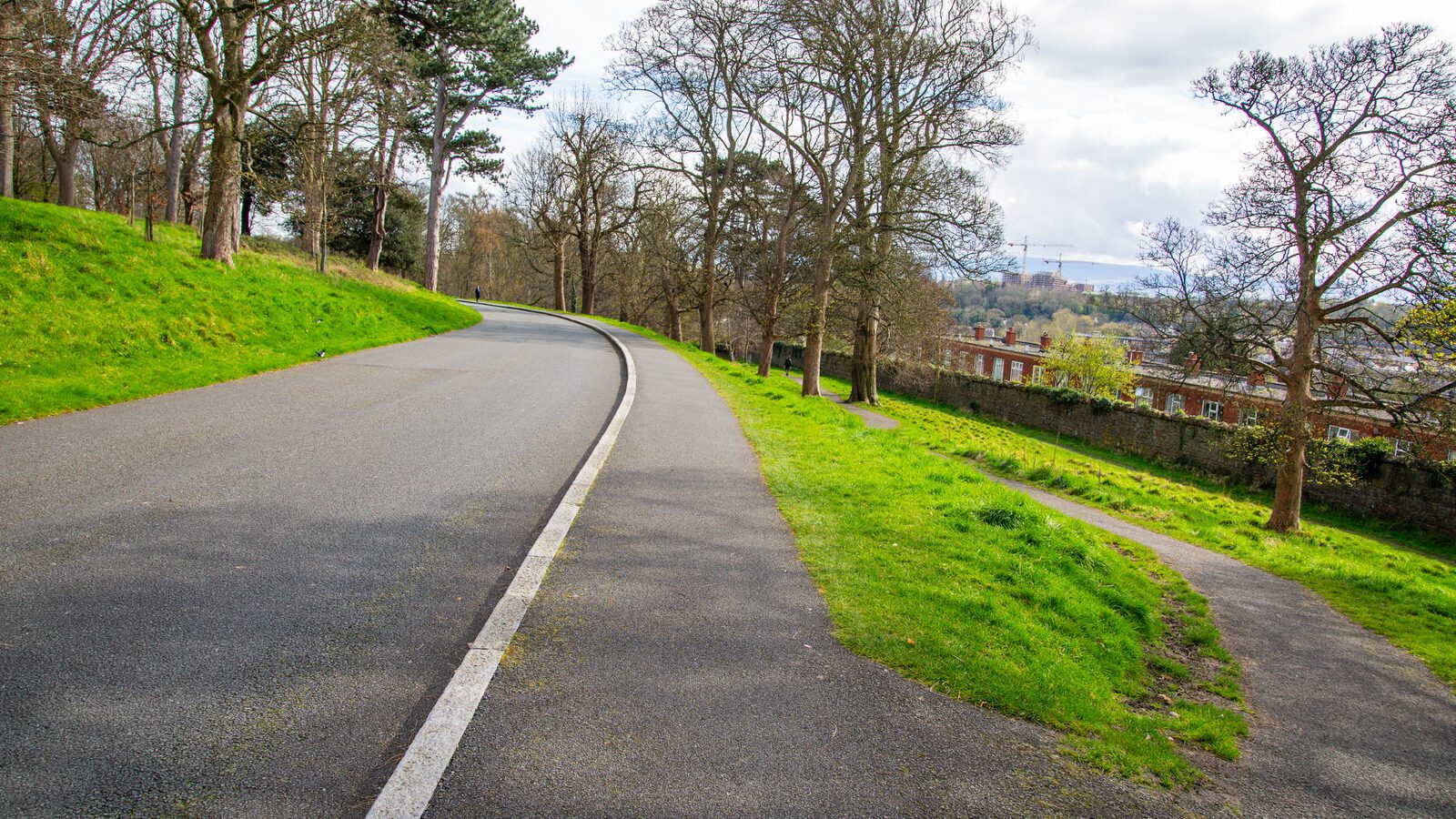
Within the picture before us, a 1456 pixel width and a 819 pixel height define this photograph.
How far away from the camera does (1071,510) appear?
14.1 metres

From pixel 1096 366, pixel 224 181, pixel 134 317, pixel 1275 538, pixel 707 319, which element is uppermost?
pixel 224 181

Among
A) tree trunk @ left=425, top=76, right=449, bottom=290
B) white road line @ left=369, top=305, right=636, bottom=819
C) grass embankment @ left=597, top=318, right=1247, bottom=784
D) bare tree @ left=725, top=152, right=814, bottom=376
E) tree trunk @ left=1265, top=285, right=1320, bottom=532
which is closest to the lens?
white road line @ left=369, top=305, right=636, bottom=819

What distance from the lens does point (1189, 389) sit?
22734mm

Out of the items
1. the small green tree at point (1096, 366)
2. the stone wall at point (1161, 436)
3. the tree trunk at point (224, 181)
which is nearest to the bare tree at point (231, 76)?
the tree trunk at point (224, 181)

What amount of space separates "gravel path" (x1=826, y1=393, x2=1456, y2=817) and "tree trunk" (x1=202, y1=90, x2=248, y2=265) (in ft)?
64.1

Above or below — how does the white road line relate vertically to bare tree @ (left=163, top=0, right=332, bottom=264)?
below

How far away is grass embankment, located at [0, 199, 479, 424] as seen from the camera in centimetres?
980

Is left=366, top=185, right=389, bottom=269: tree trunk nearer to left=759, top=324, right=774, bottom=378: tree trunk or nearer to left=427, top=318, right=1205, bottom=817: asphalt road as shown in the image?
left=759, top=324, right=774, bottom=378: tree trunk

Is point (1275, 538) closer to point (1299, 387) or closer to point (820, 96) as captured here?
point (1299, 387)

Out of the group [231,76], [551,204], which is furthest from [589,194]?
[231,76]

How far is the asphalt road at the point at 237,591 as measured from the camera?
113 inches

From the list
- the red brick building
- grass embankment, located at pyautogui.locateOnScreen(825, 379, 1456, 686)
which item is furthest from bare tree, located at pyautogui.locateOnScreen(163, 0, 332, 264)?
the red brick building

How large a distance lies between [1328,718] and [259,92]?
26.7m

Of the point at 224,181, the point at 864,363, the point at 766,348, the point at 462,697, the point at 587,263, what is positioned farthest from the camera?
the point at 587,263
